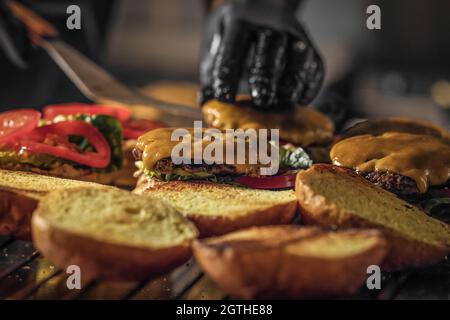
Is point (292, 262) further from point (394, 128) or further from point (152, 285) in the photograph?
point (394, 128)

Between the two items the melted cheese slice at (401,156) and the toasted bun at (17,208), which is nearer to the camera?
the toasted bun at (17,208)

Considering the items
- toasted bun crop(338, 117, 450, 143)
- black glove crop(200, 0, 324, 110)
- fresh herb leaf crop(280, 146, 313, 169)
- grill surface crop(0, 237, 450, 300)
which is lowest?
grill surface crop(0, 237, 450, 300)

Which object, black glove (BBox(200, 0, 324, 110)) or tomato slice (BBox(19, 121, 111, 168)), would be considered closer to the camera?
tomato slice (BBox(19, 121, 111, 168))

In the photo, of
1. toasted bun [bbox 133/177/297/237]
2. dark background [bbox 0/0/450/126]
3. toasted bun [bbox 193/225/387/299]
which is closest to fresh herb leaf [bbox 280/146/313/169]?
toasted bun [bbox 133/177/297/237]

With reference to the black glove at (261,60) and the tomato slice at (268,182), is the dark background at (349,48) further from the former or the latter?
the tomato slice at (268,182)

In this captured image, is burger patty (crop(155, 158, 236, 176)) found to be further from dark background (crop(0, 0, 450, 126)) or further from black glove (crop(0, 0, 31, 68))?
dark background (crop(0, 0, 450, 126))

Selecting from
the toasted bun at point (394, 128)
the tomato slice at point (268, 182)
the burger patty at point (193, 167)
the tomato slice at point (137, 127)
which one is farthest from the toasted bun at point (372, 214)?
the tomato slice at point (137, 127)
